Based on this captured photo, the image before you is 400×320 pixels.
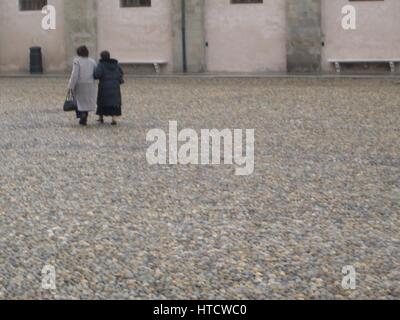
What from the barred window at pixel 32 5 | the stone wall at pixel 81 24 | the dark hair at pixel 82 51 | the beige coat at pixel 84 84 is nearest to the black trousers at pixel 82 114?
the beige coat at pixel 84 84

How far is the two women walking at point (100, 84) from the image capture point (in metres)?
16.2

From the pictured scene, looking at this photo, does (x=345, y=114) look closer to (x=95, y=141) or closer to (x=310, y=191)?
(x=95, y=141)

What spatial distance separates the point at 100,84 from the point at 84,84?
1.06 ft

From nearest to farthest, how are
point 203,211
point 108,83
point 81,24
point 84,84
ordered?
1. point 203,211
2. point 108,83
3. point 84,84
4. point 81,24

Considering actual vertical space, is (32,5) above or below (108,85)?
above

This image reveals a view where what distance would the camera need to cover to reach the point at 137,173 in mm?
11445

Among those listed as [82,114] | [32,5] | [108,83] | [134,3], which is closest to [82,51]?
[108,83]

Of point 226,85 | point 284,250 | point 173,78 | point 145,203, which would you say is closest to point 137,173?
point 145,203

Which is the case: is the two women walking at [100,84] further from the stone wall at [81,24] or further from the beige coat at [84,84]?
the stone wall at [81,24]

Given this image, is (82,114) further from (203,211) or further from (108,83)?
(203,211)

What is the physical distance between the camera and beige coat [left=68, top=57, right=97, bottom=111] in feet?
53.5

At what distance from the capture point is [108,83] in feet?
53.1

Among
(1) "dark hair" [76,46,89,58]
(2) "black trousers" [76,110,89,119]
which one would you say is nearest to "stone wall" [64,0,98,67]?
(2) "black trousers" [76,110,89,119]

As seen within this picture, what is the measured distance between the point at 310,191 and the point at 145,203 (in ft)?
5.96
